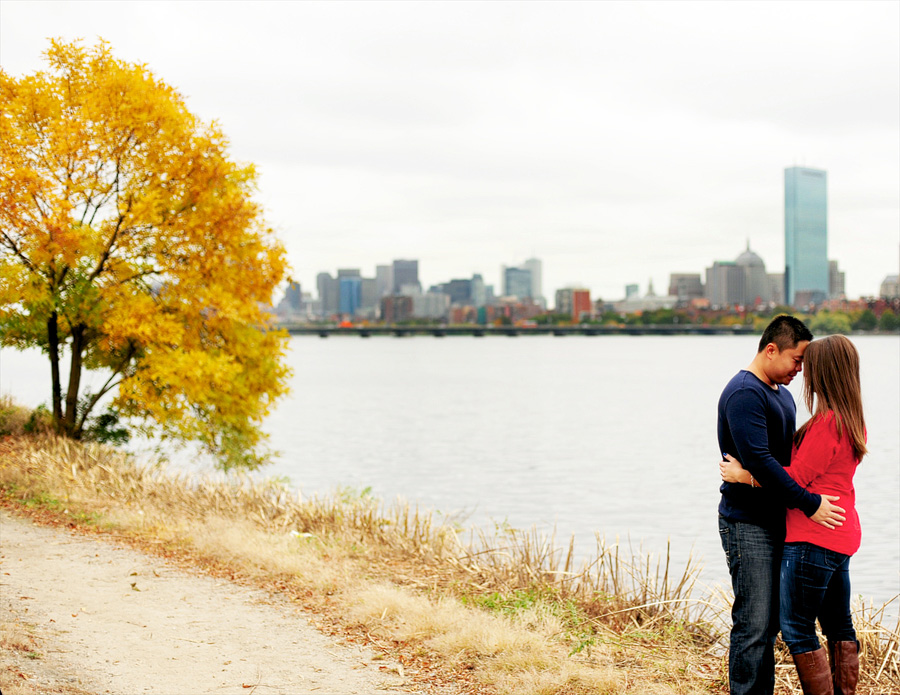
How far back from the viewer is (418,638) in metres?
7.23

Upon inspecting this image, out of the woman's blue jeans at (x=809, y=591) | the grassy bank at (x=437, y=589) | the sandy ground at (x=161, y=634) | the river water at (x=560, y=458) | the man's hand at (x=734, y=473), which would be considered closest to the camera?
the woman's blue jeans at (x=809, y=591)

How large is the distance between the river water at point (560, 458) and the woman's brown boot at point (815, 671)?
502 centimetres

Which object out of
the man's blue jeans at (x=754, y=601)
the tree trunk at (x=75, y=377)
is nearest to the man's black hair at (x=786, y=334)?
the man's blue jeans at (x=754, y=601)

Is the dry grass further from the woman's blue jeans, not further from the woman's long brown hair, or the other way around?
the woman's long brown hair

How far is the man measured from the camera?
4969mm

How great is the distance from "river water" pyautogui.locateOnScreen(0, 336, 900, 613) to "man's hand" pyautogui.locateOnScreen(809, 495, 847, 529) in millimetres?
5331

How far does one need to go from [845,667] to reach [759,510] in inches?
40.3

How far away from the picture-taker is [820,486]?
487 cm

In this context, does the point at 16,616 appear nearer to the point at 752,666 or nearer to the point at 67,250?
the point at 752,666

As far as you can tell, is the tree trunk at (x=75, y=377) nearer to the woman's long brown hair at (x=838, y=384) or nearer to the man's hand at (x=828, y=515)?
the woman's long brown hair at (x=838, y=384)

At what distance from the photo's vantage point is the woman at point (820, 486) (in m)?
4.82

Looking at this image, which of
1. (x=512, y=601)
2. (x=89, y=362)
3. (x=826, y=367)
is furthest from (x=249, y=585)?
(x=89, y=362)

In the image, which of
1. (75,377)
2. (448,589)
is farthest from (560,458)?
(448,589)

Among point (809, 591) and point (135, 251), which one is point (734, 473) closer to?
point (809, 591)
